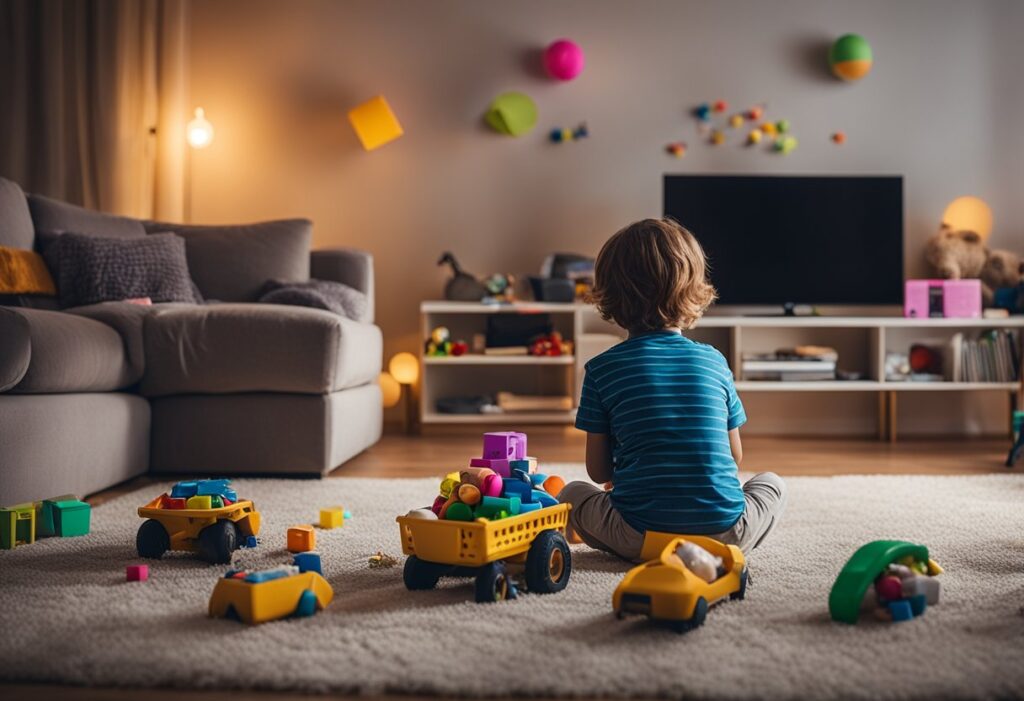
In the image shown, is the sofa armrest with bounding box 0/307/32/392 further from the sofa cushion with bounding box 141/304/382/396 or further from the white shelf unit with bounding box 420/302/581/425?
the white shelf unit with bounding box 420/302/581/425

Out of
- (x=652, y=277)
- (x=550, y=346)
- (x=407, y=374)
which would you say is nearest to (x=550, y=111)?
(x=550, y=346)

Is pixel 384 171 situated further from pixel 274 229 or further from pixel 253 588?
pixel 253 588

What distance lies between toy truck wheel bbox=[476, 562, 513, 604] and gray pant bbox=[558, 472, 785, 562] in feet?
0.94

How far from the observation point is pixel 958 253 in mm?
4500

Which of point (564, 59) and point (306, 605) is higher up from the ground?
point (564, 59)

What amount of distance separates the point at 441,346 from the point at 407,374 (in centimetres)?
28

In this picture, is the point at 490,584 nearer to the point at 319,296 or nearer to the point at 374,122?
the point at 319,296

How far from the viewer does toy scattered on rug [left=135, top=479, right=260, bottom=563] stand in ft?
5.77

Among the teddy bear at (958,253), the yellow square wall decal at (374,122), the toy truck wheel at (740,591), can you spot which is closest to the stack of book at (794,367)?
the teddy bear at (958,253)

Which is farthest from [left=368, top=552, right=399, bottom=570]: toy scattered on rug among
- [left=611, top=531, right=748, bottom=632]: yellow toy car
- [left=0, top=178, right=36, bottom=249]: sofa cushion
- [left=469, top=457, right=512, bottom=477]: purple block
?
[left=0, top=178, right=36, bottom=249]: sofa cushion

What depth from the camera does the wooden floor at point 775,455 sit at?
3.22 meters

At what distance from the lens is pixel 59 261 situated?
3207 mm

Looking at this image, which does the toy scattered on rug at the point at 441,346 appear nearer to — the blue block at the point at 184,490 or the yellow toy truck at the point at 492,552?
the blue block at the point at 184,490

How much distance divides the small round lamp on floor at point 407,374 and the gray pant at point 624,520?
2880 mm
